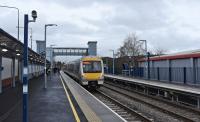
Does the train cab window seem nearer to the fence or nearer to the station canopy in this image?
the station canopy

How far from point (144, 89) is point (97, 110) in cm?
1693

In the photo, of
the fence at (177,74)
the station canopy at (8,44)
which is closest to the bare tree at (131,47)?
the fence at (177,74)

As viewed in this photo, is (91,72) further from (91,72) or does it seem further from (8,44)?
(8,44)

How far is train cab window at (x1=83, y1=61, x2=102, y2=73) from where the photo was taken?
35006 millimetres

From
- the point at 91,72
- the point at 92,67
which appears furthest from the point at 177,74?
the point at 91,72

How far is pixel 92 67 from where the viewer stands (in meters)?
35.2

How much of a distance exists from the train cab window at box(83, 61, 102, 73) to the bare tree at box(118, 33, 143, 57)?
52.5 meters

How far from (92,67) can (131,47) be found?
5627 centimetres

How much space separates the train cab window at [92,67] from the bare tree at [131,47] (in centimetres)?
5246

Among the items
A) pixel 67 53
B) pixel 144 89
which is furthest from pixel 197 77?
pixel 67 53

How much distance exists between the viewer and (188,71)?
115ft

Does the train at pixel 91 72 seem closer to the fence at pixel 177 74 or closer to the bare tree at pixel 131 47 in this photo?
the fence at pixel 177 74

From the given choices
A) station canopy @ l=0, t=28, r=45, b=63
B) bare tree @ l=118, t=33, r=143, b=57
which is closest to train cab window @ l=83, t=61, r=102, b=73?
Answer: station canopy @ l=0, t=28, r=45, b=63

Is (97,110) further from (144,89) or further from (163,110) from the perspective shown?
(144,89)
